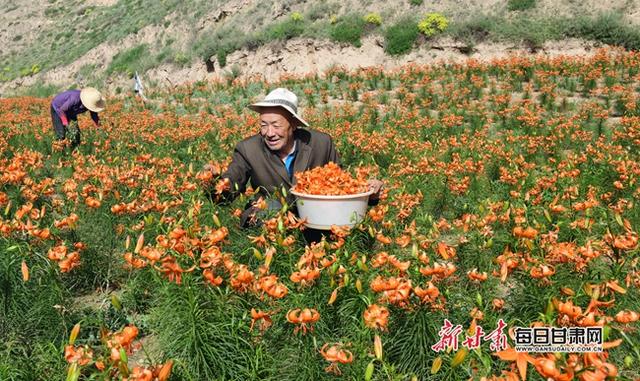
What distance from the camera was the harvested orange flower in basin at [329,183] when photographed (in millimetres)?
3049

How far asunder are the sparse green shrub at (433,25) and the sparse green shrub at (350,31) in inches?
114

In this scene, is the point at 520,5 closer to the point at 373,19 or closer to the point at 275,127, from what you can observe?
the point at 373,19

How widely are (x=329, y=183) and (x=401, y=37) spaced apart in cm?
1873

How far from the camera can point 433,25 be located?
20.0m

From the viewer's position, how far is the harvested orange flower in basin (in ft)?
10.0

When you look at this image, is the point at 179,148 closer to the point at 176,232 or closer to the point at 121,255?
the point at 121,255

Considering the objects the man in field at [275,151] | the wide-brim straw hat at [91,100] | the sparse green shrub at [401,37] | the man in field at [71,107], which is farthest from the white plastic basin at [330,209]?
the sparse green shrub at [401,37]

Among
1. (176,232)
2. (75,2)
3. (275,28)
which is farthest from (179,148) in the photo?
(75,2)

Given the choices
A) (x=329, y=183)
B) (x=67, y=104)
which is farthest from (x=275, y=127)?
(x=67, y=104)

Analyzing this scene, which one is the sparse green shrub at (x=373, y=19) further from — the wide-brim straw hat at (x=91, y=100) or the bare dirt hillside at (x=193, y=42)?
the wide-brim straw hat at (x=91, y=100)

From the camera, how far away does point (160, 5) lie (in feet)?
136

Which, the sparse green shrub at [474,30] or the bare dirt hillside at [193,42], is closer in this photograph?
the sparse green shrub at [474,30]

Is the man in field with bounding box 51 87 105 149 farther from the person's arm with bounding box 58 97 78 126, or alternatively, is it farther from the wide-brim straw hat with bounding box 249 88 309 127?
the wide-brim straw hat with bounding box 249 88 309 127

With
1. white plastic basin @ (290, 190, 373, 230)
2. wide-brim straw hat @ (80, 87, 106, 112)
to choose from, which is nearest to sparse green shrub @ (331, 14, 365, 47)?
wide-brim straw hat @ (80, 87, 106, 112)
